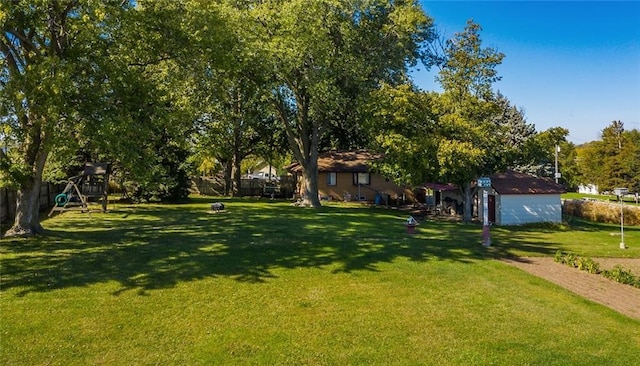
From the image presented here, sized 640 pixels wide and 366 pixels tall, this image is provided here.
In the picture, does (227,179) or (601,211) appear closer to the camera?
(601,211)

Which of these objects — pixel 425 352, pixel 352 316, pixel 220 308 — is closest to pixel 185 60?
pixel 220 308

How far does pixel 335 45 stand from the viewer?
78.6ft

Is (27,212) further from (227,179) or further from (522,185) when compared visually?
(227,179)

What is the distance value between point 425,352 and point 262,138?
3419 centimetres

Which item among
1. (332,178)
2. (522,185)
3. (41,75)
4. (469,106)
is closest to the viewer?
(41,75)

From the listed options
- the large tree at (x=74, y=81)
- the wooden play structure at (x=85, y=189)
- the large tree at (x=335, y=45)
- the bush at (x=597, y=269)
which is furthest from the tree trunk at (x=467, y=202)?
the wooden play structure at (x=85, y=189)

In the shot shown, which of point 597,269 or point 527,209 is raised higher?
point 527,209

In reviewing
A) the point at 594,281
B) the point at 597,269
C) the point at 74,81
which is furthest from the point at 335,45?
the point at 594,281

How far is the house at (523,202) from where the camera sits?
75.0 ft

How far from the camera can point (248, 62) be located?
22.0 m

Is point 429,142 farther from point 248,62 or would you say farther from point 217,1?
point 217,1

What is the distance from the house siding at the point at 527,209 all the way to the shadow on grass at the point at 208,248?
3.53 metres

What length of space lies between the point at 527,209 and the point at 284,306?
19126 millimetres

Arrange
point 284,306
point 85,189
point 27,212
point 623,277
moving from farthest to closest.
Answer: point 85,189
point 27,212
point 623,277
point 284,306
